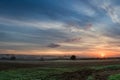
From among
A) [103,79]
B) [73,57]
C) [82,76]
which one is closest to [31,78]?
[82,76]

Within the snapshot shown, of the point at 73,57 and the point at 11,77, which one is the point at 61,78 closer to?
the point at 11,77

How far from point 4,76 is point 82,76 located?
13.3 meters

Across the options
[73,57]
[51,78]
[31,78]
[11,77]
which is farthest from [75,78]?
[73,57]

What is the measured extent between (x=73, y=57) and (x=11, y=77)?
69.7 metres

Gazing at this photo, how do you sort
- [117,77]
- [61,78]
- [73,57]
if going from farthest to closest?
[73,57] → [61,78] → [117,77]

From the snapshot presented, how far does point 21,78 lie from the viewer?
4341 centimetres

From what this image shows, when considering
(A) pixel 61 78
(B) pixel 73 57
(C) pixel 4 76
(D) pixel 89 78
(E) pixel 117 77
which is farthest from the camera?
(B) pixel 73 57

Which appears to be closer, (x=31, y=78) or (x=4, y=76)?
(x=31, y=78)

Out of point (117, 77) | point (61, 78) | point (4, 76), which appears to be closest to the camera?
point (117, 77)

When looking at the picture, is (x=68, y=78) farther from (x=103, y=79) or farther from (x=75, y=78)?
(x=103, y=79)

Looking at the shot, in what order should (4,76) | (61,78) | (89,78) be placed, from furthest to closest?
1. (4,76)
2. (61,78)
3. (89,78)

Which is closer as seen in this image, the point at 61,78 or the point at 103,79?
the point at 103,79

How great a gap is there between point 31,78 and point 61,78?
15.7ft

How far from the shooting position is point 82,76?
42.6 m
